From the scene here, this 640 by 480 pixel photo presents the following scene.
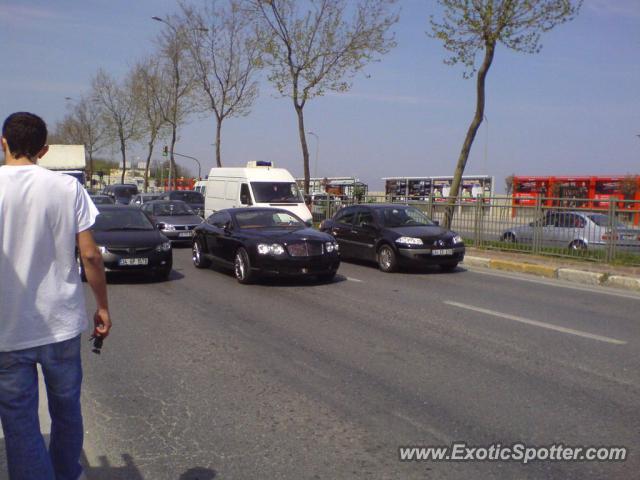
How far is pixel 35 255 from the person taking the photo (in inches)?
121

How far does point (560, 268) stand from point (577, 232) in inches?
57.1

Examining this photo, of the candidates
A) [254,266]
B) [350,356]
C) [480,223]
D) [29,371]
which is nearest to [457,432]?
[350,356]

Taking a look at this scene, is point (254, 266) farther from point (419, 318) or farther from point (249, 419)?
point (249, 419)

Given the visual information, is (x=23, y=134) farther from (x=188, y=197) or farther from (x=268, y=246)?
(x=188, y=197)

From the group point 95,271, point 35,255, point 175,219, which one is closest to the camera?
point 35,255

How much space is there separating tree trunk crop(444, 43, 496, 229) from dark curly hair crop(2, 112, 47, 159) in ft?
54.1

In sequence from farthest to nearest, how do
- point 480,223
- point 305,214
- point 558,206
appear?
point 305,214 → point 480,223 → point 558,206

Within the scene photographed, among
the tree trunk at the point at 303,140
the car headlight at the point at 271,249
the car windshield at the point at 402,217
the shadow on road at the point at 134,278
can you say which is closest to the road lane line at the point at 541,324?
the car headlight at the point at 271,249

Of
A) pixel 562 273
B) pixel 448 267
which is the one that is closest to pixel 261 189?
pixel 448 267

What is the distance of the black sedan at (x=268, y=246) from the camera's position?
12391 millimetres

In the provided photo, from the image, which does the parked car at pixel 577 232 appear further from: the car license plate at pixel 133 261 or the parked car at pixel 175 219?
the parked car at pixel 175 219

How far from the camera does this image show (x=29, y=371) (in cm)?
310

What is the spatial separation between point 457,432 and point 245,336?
12.3 ft

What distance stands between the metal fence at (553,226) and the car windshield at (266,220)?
→ 606 centimetres
